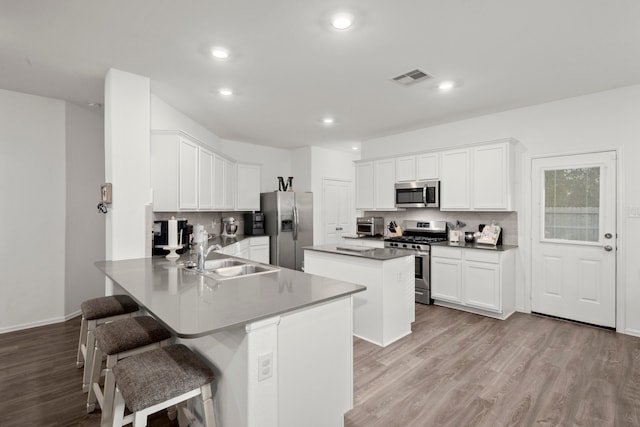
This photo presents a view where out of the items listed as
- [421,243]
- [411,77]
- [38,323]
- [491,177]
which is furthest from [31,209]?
[491,177]

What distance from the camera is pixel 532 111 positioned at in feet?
13.5

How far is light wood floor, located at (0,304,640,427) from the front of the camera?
2076 millimetres

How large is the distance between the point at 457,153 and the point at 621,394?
313 centimetres

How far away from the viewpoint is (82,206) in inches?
161

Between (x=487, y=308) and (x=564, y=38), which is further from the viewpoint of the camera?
(x=487, y=308)

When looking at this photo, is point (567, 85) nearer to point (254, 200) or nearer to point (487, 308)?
point (487, 308)

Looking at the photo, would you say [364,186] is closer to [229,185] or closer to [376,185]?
[376,185]

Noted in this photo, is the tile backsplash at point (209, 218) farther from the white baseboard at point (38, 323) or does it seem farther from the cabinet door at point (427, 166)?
the cabinet door at point (427, 166)

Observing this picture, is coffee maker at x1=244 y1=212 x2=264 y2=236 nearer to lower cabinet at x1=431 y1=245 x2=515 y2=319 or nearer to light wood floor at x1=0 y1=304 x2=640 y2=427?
light wood floor at x1=0 y1=304 x2=640 y2=427

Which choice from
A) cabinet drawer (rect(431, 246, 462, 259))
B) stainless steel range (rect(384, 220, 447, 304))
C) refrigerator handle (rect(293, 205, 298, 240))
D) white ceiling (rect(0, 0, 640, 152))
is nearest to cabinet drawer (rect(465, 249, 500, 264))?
cabinet drawer (rect(431, 246, 462, 259))

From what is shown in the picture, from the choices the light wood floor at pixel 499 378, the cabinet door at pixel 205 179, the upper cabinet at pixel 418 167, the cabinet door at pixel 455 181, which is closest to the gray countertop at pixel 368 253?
the light wood floor at pixel 499 378

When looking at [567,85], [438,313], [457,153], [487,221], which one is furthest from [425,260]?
[567,85]

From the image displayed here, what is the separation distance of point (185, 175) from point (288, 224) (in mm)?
2765

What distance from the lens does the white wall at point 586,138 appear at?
11.3 ft
